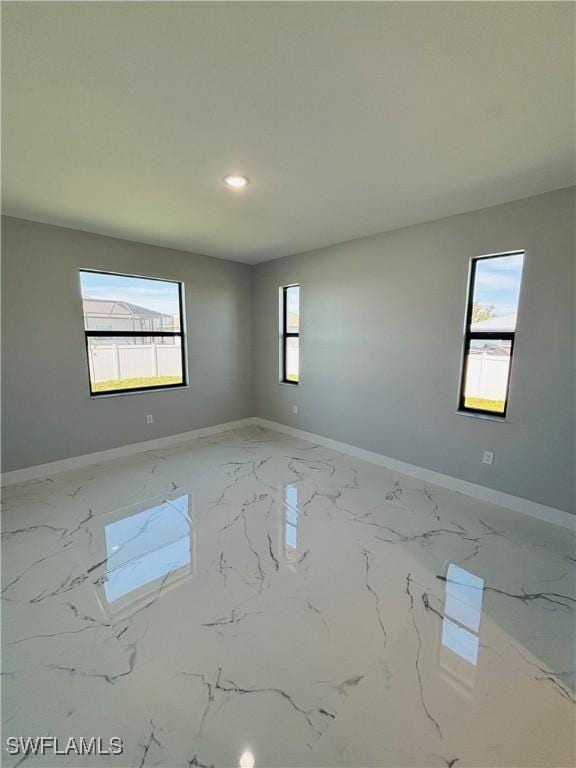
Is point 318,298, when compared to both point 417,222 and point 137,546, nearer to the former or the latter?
point 417,222

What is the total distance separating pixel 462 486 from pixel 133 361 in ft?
12.8

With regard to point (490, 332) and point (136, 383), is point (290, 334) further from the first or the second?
point (490, 332)

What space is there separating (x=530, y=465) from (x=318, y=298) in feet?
9.21

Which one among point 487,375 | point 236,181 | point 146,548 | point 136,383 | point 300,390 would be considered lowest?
point 146,548

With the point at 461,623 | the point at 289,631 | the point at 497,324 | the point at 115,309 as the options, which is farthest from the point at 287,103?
the point at 115,309

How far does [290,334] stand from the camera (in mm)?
4727

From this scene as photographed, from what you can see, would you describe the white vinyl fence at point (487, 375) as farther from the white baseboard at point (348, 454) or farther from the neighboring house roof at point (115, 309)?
the neighboring house roof at point (115, 309)

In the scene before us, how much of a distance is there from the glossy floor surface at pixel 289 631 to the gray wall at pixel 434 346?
0.51 meters

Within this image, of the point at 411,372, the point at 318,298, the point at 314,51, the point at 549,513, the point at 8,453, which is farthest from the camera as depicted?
the point at 318,298

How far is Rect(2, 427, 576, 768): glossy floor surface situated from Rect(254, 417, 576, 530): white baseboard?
0.37 ft

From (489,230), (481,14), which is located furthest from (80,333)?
(489,230)

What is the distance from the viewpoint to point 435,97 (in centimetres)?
150

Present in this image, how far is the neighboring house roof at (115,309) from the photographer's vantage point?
358 centimetres

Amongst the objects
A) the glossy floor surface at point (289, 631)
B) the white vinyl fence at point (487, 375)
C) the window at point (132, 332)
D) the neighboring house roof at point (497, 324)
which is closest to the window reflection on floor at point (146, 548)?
the glossy floor surface at point (289, 631)
